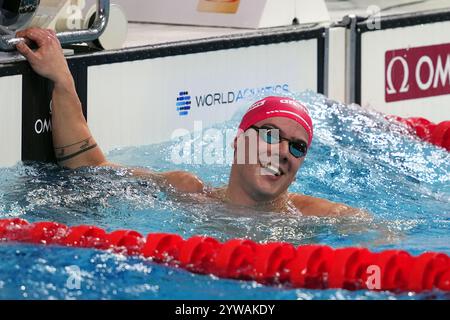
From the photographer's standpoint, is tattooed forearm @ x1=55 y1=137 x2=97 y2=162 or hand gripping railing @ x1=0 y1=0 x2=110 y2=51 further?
hand gripping railing @ x1=0 y1=0 x2=110 y2=51

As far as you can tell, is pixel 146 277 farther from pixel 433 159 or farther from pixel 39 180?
pixel 433 159

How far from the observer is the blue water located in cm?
317

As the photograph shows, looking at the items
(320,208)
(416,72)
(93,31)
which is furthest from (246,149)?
(416,72)

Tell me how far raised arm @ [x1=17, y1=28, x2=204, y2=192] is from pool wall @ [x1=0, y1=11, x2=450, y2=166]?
9cm

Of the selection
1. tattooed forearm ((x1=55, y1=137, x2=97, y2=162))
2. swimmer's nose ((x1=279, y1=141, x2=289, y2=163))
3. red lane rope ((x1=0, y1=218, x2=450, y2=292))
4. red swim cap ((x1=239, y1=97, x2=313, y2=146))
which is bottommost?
red lane rope ((x1=0, y1=218, x2=450, y2=292))

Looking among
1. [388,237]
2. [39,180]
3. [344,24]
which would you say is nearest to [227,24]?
[344,24]

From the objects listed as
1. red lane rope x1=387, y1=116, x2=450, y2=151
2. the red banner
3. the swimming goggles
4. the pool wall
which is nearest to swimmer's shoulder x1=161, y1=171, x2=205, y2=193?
the swimming goggles

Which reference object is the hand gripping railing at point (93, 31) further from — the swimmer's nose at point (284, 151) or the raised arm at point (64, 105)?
the swimmer's nose at point (284, 151)

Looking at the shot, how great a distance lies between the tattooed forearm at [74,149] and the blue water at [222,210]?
2.3 inches

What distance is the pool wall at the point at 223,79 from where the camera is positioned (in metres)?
4.53

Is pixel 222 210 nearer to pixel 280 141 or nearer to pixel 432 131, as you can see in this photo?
pixel 280 141

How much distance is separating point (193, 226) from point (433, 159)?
177cm

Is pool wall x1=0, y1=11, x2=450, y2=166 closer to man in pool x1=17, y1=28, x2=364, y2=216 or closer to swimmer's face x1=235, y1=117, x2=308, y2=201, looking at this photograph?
man in pool x1=17, y1=28, x2=364, y2=216
